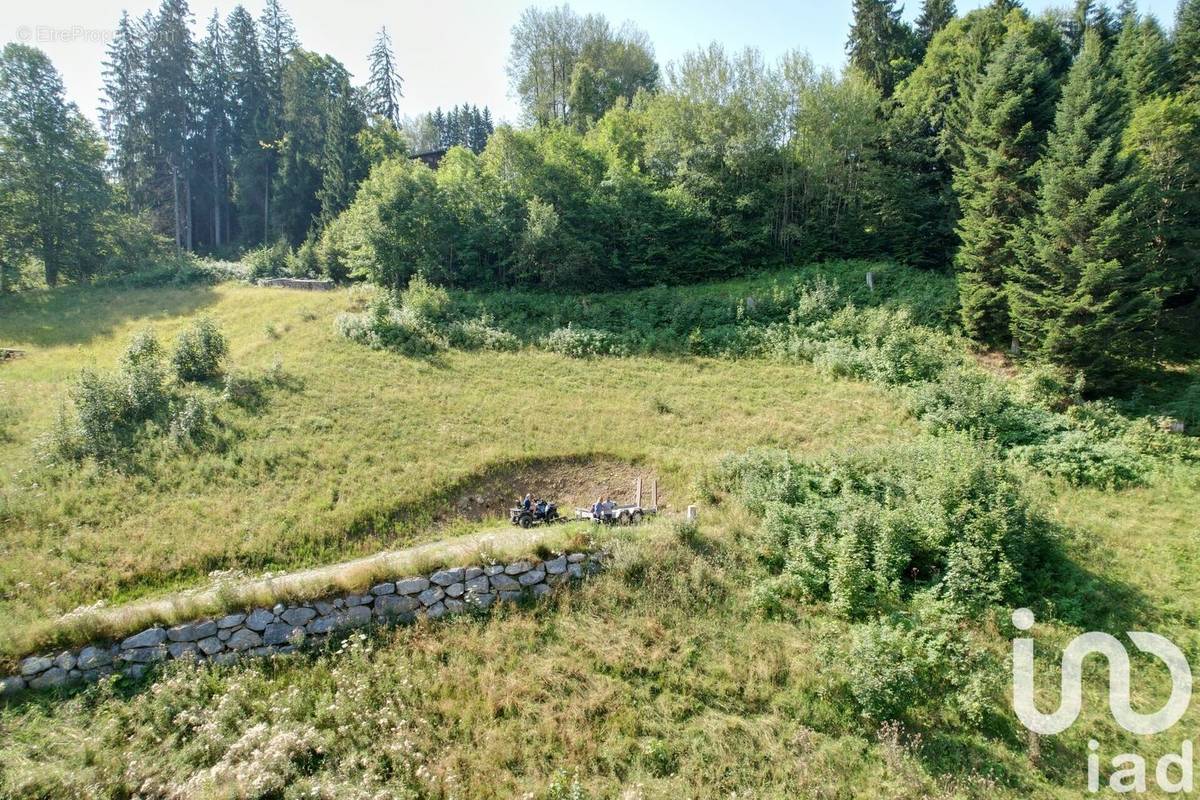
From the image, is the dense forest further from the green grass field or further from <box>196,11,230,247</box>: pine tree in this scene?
the green grass field

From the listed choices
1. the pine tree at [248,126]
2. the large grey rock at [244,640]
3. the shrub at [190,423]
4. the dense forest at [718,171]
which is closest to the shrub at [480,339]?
the dense forest at [718,171]

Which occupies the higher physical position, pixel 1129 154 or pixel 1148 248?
pixel 1129 154

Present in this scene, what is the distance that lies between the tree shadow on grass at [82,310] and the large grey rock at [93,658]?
76.2ft

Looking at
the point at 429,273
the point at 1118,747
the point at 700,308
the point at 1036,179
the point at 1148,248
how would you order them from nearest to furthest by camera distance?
the point at 1118,747
the point at 1148,248
the point at 1036,179
the point at 700,308
the point at 429,273

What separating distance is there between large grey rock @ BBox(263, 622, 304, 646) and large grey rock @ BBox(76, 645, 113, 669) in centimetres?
208

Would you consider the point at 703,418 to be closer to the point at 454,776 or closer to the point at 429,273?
the point at 454,776

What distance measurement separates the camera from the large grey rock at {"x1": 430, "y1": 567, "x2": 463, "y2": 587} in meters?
9.73

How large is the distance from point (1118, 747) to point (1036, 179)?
20.3 m

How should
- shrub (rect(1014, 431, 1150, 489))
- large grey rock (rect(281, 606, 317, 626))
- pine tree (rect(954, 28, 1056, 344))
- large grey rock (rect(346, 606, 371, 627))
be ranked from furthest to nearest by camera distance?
pine tree (rect(954, 28, 1056, 344)) < shrub (rect(1014, 431, 1150, 489)) < large grey rock (rect(346, 606, 371, 627)) < large grey rock (rect(281, 606, 317, 626))

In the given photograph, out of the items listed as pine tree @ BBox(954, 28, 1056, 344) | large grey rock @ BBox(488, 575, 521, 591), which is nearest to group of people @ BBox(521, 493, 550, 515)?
large grey rock @ BBox(488, 575, 521, 591)

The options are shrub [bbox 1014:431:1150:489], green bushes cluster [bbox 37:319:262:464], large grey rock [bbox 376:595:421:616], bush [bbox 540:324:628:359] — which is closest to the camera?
large grey rock [bbox 376:595:421:616]

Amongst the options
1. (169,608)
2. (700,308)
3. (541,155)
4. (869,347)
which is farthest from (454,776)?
(541,155)

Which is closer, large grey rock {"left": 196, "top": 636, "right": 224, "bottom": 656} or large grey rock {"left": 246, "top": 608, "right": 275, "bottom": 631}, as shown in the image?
large grey rock {"left": 196, "top": 636, "right": 224, "bottom": 656}

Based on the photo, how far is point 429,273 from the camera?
28188 mm
